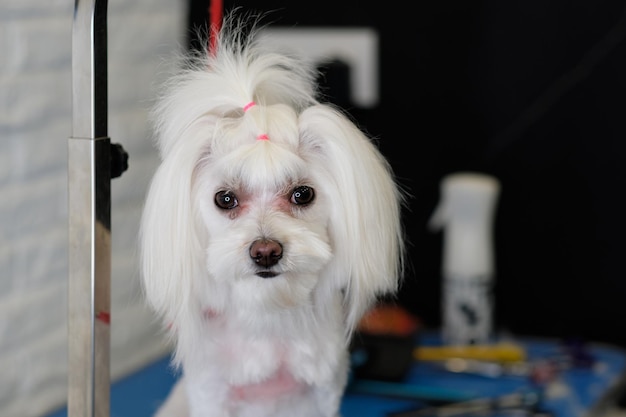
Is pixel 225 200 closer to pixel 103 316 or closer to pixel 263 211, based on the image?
pixel 263 211

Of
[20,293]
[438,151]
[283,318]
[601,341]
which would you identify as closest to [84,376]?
[283,318]

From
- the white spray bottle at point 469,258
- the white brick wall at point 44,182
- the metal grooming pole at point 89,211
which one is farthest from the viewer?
the white spray bottle at point 469,258

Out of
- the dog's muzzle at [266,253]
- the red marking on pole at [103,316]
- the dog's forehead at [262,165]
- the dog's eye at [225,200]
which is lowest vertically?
the red marking on pole at [103,316]

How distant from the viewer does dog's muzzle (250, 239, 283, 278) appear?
2.27 feet

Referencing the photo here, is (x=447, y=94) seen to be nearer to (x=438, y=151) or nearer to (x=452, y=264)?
(x=438, y=151)

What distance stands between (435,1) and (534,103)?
24 cm

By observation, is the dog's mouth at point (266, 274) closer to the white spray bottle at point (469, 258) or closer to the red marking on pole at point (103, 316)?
the red marking on pole at point (103, 316)

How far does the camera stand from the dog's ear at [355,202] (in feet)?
2.36

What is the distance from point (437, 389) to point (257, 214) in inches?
23.5

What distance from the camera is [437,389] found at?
48.2 inches

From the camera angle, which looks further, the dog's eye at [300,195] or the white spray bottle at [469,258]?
the white spray bottle at [469,258]

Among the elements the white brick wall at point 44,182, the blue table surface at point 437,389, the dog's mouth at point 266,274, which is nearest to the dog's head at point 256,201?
the dog's mouth at point 266,274

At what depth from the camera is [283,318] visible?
764 mm

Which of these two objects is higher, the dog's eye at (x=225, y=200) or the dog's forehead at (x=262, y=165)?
the dog's forehead at (x=262, y=165)
